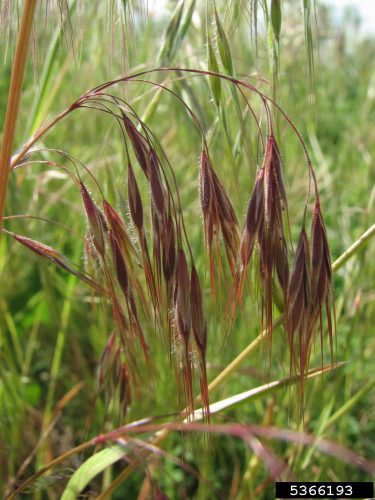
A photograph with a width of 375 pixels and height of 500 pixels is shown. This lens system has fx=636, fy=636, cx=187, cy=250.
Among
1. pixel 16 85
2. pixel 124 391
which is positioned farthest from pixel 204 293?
pixel 16 85

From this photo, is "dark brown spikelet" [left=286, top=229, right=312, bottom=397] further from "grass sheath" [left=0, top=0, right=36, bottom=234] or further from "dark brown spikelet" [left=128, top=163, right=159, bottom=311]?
"grass sheath" [left=0, top=0, right=36, bottom=234]

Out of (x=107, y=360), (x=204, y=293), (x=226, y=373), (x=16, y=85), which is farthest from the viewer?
(x=204, y=293)

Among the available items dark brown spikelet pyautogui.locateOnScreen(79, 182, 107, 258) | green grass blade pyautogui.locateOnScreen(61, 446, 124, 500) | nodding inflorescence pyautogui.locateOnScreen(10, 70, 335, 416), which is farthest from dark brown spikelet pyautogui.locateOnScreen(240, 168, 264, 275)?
green grass blade pyautogui.locateOnScreen(61, 446, 124, 500)

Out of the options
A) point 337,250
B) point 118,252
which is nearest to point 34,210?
point 118,252

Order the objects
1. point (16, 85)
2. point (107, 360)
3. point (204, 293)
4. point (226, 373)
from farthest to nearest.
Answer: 1. point (204, 293)
2. point (107, 360)
3. point (226, 373)
4. point (16, 85)

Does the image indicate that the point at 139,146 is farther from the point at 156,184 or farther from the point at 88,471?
the point at 88,471

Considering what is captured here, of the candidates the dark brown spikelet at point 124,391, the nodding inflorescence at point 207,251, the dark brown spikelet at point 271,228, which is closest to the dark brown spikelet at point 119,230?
the nodding inflorescence at point 207,251
